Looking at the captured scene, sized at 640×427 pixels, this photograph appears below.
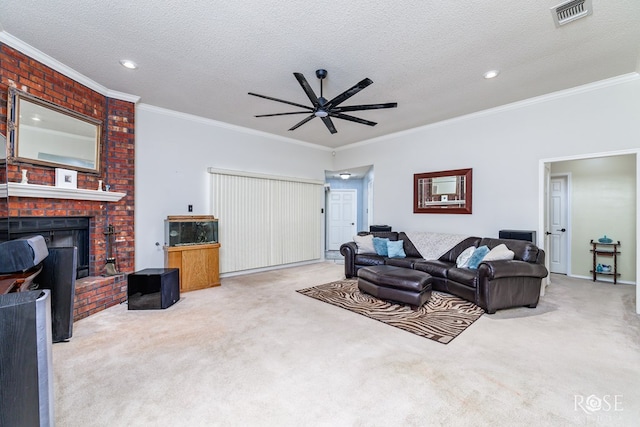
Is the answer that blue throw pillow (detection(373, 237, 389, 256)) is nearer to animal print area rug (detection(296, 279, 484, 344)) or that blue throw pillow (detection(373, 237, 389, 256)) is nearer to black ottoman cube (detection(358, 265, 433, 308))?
animal print area rug (detection(296, 279, 484, 344))

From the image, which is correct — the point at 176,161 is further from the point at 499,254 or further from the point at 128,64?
the point at 499,254

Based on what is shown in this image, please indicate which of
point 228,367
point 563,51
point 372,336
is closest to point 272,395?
point 228,367

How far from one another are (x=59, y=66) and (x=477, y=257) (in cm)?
557

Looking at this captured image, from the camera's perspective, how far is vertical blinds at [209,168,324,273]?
17.4ft

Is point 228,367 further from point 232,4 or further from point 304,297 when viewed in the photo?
point 232,4

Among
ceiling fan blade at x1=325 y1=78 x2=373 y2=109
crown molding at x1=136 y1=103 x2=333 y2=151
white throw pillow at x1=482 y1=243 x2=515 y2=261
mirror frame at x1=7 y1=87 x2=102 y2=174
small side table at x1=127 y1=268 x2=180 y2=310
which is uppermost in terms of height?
crown molding at x1=136 y1=103 x2=333 y2=151

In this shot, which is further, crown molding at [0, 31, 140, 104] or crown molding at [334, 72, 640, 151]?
crown molding at [334, 72, 640, 151]

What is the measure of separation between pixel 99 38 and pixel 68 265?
2158mm

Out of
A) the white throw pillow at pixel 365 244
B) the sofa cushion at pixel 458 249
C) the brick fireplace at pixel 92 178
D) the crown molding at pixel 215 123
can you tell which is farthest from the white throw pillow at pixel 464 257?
the brick fireplace at pixel 92 178

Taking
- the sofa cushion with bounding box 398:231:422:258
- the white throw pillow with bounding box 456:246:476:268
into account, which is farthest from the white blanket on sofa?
the white throw pillow with bounding box 456:246:476:268

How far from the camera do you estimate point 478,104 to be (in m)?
4.38

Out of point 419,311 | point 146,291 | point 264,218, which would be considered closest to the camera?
point 419,311

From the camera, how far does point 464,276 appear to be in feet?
12.2

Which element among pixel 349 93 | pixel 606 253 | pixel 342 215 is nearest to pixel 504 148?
pixel 606 253
